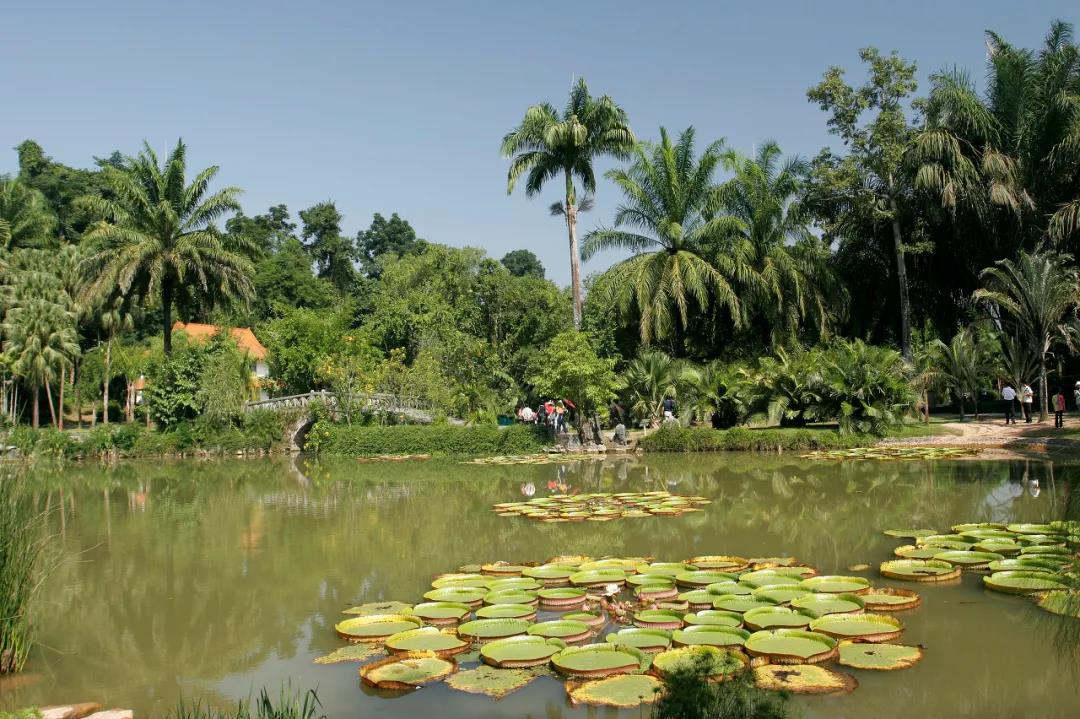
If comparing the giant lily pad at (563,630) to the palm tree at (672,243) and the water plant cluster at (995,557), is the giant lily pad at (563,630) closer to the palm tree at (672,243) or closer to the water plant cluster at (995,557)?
the water plant cluster at (995,557)

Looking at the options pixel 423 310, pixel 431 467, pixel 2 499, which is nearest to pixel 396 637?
pixel 2 499

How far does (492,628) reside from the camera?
750 cm

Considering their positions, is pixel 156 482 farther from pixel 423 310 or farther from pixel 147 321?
pixel 147 321

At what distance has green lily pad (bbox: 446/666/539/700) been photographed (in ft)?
20.5

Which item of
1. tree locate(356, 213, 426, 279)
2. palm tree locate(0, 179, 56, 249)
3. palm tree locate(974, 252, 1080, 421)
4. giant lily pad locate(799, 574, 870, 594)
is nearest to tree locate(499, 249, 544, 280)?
tree locate(356, 213, 426, 279)

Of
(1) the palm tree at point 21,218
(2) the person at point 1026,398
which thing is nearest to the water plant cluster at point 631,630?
(2) the person at point 1026,398

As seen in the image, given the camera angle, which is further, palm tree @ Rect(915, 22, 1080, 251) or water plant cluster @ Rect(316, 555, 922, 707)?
palm tree @ Rect(915, 22, 1080, 251)

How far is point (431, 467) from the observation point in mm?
25281

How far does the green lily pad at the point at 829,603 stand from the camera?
7411 mm

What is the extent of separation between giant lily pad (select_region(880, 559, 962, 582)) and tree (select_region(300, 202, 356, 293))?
62448 millimetres

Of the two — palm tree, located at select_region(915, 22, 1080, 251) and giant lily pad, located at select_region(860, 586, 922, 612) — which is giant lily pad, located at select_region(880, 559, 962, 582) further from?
palm tree, located at select_region(915, 22, 1080, 251)

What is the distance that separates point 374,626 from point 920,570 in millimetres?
5632

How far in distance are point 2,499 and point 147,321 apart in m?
49.7

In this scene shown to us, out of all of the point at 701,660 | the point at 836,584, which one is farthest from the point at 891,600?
the point at 701,660
